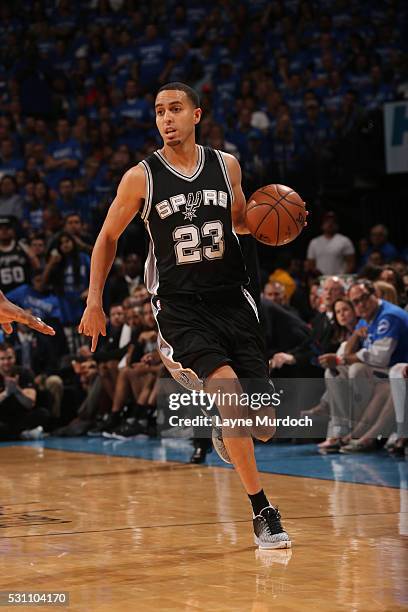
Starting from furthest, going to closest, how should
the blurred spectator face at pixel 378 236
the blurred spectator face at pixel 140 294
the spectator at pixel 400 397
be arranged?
the blurred spectator face at pixel 378 236
the blurred spectator face at pixel 140 294
the spectator at pixel 400 397

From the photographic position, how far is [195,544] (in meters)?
5.47

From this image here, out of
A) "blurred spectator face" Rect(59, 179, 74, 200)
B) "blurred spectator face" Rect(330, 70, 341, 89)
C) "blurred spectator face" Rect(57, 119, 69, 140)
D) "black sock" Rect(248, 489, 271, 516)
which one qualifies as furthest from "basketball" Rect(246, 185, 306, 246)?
"blurred spectator face" Rect(57, 119, 69, 140)

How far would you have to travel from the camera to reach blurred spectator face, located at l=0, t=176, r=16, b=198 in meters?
14.6

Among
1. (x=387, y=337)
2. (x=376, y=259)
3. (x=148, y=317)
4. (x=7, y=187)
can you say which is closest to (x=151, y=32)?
(x=7, y=187)

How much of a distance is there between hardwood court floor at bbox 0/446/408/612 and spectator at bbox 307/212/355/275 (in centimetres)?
533

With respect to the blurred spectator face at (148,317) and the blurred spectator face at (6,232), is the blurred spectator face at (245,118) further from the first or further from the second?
the blurred spectator face at (148,317)

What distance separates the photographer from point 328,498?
23.2 feet

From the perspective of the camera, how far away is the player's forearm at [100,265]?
5461 millimetres

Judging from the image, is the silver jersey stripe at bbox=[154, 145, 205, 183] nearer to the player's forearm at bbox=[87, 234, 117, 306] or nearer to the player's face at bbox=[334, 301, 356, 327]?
the player's forearm at bbox=[87, 234, 117, 306]

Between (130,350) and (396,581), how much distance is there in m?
7.57

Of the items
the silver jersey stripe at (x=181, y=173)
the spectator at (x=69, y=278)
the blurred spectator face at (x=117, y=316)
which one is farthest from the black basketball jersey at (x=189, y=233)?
the spectator at (x=69, y=278)

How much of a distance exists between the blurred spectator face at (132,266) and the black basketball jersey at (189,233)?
26.0 ft

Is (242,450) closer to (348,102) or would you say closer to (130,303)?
(130,303)

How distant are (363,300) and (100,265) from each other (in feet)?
13.6
